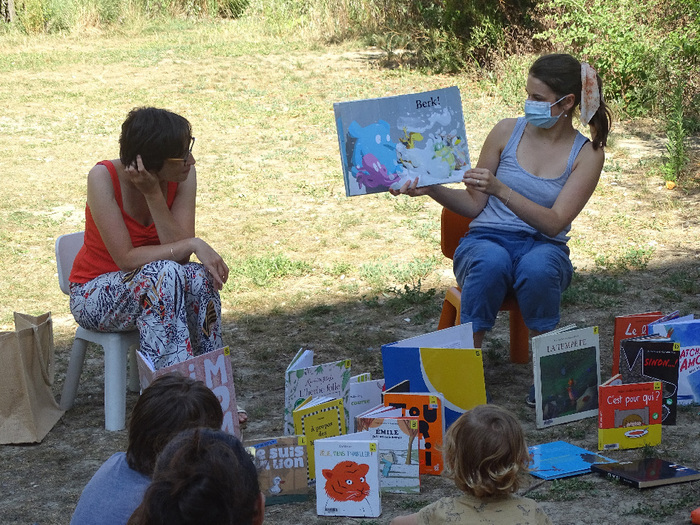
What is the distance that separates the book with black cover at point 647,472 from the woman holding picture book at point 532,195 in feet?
2.49

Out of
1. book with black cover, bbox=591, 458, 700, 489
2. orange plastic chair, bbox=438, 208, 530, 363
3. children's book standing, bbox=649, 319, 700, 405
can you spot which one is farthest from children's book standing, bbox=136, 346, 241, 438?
children's book standing, bbox=649, 319, 700, 405

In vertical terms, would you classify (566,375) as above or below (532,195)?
below

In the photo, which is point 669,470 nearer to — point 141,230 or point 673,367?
point 673,367

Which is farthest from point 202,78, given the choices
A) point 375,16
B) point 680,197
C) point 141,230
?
point 141,230

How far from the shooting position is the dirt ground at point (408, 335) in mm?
3053

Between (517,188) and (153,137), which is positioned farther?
(517,188)

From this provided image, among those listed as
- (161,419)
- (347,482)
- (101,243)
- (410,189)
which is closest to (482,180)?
(410,189)

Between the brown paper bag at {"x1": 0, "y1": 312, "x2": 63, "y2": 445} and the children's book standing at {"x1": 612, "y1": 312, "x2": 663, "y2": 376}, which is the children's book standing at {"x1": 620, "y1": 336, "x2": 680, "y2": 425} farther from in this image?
the brown paper bag at {"x1": 0, "y1": 312, "x2": 63, "y2": 445}

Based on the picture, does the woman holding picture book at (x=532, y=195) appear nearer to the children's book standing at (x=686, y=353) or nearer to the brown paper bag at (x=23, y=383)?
the children's book standing at (x=686, y=353)

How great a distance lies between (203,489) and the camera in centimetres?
146

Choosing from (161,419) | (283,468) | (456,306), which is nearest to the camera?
(161,419)

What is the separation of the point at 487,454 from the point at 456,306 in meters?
2.03

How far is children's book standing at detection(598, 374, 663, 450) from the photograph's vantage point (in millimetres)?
3371

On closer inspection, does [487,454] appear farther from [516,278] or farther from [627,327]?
[627,327]
